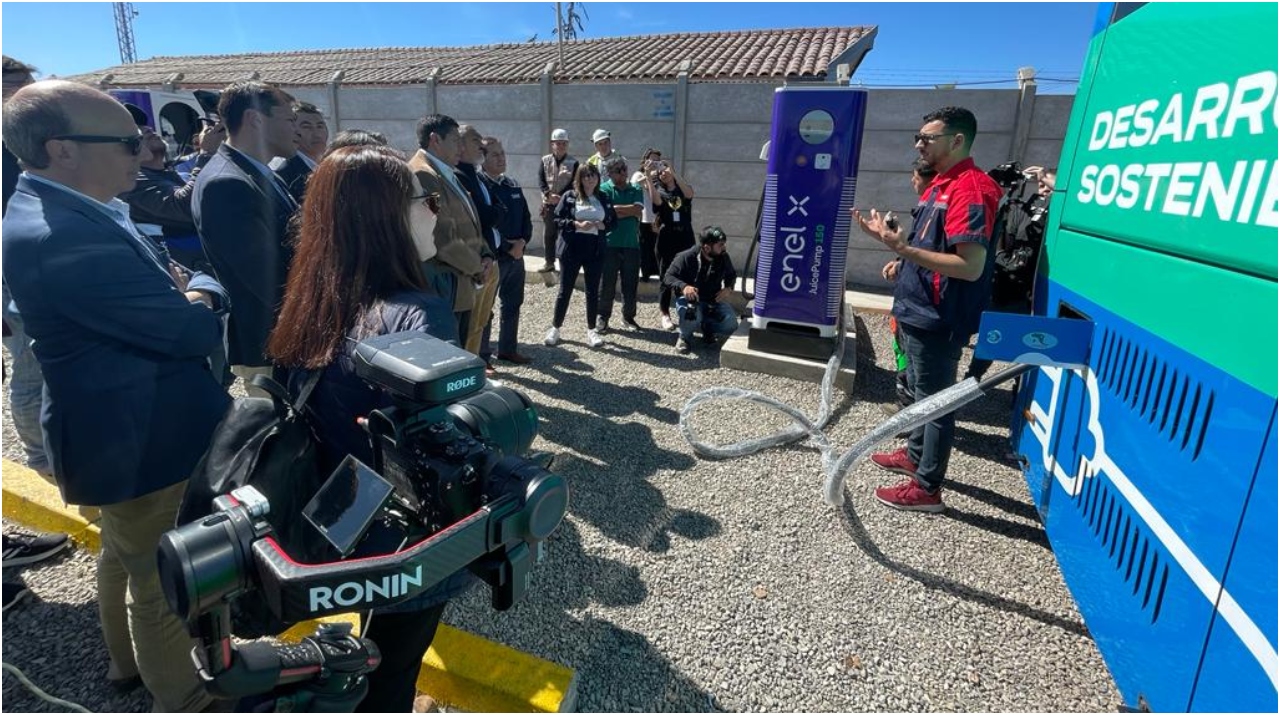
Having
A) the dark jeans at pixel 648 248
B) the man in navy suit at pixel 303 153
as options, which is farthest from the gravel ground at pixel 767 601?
the dark jeans at pixel 648 248

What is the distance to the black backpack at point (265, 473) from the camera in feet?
4.00

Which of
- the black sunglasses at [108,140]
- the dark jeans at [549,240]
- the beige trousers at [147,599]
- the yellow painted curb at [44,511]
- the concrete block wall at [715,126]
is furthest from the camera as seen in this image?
the dark jeans at [549,240]

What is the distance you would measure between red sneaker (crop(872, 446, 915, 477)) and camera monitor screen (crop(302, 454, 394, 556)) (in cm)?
342

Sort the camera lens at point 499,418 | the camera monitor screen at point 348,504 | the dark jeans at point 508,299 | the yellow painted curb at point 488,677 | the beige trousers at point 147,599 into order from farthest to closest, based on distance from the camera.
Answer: the dark jeans at point 508,299
the yellow painted curb at point 488,677
the beige trousers at point 147,599
the camera lens at point 499,418
the camera monitor screen at point 348,504

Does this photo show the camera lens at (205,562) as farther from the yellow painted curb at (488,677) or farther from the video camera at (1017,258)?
the video camera at (1017,258)

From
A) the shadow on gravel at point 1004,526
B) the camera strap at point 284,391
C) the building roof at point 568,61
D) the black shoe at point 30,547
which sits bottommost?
the black shoe at point 30,547

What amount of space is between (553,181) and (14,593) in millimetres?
6893

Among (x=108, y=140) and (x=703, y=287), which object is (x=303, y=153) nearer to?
(x=108, y=140)

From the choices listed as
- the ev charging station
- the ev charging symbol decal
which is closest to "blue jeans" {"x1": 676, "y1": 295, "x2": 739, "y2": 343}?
the ev charging station

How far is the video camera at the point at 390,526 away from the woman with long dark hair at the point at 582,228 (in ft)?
15.9

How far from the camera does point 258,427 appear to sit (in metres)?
1.28

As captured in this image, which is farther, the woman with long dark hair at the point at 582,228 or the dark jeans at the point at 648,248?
the dark jeans at the point at 648,248

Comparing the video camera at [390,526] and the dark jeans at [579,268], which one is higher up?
the video camera at [390,526]

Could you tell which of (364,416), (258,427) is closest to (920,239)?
(364,416)
